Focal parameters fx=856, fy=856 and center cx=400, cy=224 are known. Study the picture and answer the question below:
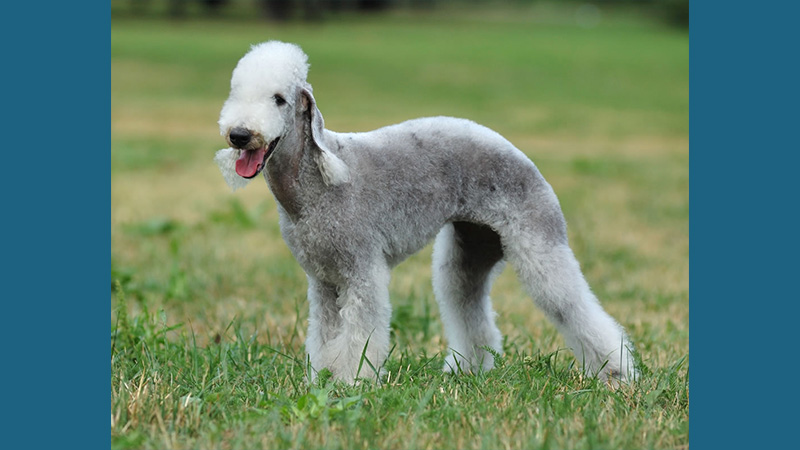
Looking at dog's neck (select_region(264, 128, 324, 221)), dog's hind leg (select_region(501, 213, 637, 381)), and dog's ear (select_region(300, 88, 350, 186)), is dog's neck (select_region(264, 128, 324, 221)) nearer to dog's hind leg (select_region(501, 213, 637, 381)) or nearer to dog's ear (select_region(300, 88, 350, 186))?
dog's ear (select_region(300, 88, 350, 186))

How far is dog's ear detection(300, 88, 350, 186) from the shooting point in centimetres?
371

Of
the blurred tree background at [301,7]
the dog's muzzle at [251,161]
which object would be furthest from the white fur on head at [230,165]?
the blurred tree background at [301,7]

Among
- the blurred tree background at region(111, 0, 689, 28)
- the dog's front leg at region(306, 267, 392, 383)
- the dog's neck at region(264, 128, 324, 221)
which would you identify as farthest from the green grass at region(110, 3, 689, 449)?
the dog's neck at region(264, 128, 324, 221)

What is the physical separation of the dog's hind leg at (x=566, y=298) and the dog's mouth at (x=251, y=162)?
130 centimetres

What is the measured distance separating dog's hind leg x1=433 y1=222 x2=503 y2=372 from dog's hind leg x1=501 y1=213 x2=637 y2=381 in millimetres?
356

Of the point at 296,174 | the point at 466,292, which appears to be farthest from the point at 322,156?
the point at 466,292

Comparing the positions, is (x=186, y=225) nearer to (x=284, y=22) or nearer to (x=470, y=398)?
(x=470, y=398)

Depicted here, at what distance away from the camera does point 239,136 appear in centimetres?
Result: 341

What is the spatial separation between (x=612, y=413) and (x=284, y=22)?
21.0 meters

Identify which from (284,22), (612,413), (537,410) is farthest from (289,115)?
(284,22)

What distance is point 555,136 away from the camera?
1783 centimetres

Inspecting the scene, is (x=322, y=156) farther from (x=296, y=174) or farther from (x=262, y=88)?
(x=262, y=88)

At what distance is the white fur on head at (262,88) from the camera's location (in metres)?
3.45

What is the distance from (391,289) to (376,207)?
314cm
